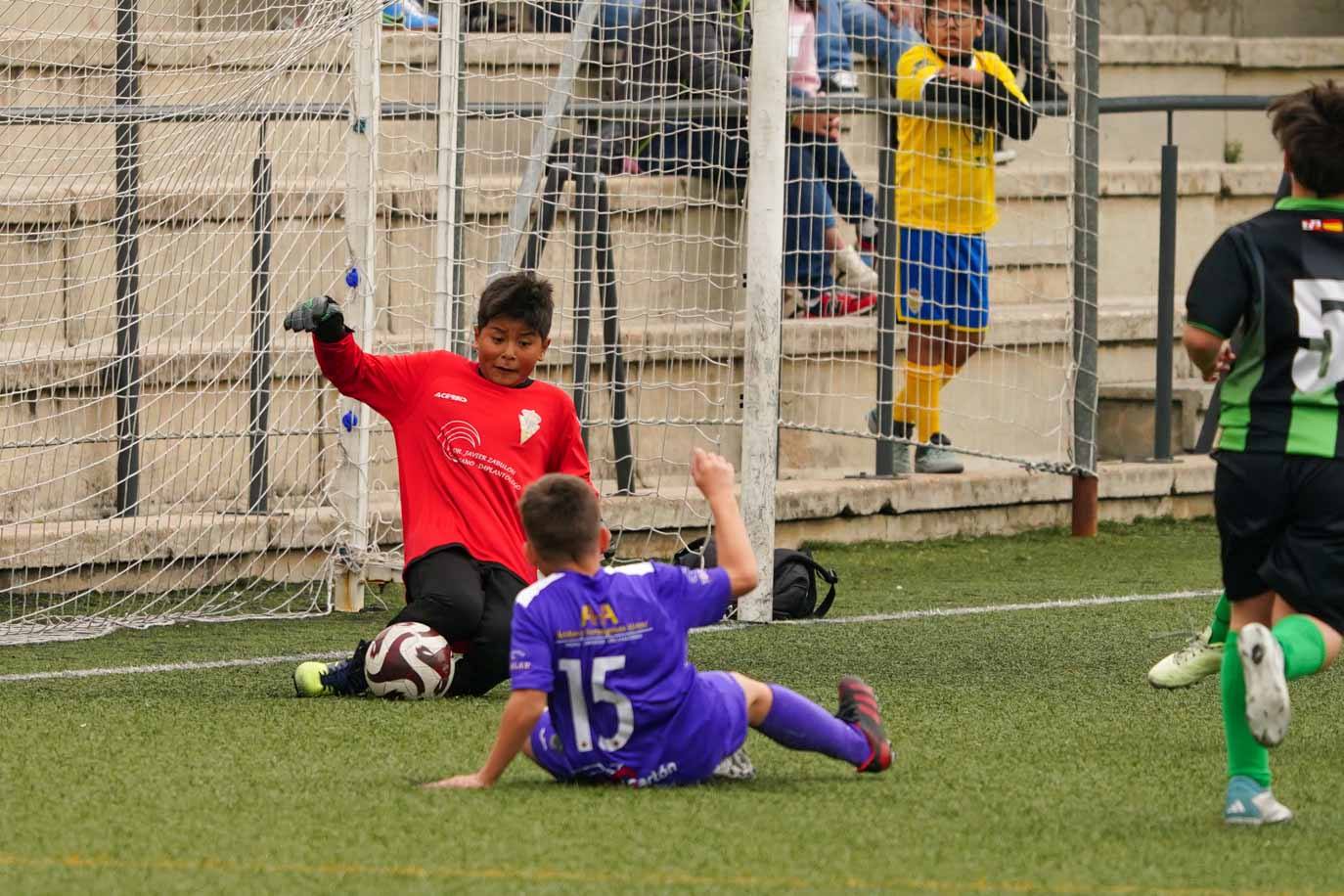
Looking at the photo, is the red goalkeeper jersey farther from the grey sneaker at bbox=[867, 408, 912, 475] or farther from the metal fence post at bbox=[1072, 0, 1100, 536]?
the metal fence post at bbox=[1072, 0, 1100, 536]

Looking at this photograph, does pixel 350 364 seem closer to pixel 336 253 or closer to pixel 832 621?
pixel 832 621

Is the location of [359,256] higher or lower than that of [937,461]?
higher

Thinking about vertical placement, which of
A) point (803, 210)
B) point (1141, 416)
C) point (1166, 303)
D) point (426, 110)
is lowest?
point (1141, 416)

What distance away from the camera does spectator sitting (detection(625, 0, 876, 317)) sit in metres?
8.54

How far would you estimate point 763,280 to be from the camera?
24.4 feet

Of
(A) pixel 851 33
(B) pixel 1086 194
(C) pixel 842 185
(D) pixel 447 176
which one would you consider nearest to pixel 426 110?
(D) pixel 447 176

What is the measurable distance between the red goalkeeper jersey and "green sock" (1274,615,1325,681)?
7.60 feet

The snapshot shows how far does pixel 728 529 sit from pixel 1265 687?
1.07 m

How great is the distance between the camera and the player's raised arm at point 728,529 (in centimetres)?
450

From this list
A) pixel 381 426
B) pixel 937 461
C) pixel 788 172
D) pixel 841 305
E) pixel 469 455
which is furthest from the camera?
pixel 841 305

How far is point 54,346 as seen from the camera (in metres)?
7.98

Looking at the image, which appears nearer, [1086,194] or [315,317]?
[315,317]

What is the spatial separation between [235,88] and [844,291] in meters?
3.11

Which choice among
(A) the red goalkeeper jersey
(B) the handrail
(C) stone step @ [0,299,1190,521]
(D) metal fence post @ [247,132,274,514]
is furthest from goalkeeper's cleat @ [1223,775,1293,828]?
(D) metal fence post @ [247,132,274,514]
